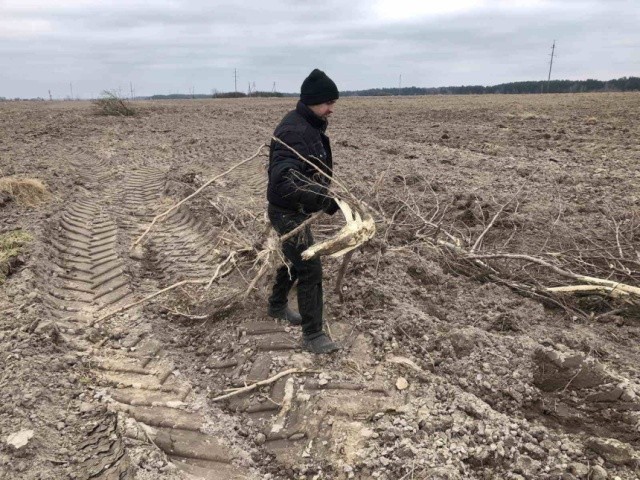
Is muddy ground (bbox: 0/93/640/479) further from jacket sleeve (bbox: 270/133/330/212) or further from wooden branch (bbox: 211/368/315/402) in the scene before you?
jacket sleeve (bbox: 270/133/330/212)

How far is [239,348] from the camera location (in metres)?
3.81

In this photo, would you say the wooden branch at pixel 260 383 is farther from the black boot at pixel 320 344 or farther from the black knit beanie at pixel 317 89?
the black knit beanie at pixel 317 89

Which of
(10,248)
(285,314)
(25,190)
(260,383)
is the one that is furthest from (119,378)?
(25,190)

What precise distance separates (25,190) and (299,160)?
16.7 ft

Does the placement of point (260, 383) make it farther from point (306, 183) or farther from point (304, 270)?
point (306, 183)

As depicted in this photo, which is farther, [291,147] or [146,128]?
[146,128]

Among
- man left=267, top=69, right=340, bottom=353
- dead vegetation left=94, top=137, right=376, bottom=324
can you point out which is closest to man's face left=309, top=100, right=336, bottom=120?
man left=267, top=69, right=340, bottom=353

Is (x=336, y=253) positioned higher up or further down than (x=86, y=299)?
higher up

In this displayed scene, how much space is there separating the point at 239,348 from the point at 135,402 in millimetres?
876

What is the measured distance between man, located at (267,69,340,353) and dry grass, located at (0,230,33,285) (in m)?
2.66

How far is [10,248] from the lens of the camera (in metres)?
4.92

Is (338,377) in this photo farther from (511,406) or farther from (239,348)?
(511,406)

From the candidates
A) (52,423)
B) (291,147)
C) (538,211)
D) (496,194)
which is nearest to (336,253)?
(291,147)

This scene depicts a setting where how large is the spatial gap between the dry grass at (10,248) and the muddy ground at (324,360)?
92 mm
